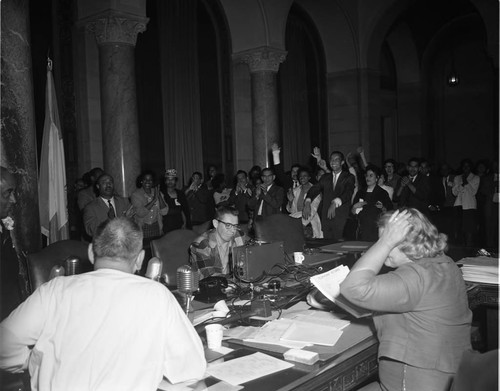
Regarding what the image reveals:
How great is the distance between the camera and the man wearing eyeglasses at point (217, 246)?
3.46 meters

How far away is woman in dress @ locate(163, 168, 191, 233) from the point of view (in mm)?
6176

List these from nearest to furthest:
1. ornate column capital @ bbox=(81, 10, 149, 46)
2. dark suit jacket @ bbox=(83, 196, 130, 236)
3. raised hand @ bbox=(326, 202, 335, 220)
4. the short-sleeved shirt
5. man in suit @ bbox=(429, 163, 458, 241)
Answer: the short-sleeved shirt → dark suit jacket @ bbox=(83, 196, 130, 236) → raised hand @ bbox=(326, 202, 335, 220) → ornate column capital @ bbox=(81, 10, 149, 46) → man in suit @ bbox=(429, 163, 458, 241)

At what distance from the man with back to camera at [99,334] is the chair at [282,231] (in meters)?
3.07

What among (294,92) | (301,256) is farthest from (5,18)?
(294,92)

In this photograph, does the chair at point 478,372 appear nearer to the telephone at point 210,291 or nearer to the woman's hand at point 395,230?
the woman's hand at point 395,230

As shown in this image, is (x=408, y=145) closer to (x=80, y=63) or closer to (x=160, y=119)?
(x=160, y=119)

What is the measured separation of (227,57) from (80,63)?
3132 millimetres

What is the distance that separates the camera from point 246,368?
1843 mm

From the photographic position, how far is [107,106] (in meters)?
6.96

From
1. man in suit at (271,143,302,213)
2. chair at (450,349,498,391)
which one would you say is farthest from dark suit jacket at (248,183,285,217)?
chair at (450,349,498,391)

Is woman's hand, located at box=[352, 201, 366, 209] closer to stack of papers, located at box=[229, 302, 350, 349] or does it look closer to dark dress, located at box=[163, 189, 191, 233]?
dark dress, located at box=[163, 189, 191, 233]

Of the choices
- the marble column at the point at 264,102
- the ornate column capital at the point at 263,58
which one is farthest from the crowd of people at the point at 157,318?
the ornate column capital at the point at 263,58

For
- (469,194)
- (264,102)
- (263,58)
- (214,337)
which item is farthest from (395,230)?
(263,58)

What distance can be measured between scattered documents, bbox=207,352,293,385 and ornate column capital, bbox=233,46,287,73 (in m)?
8.35
